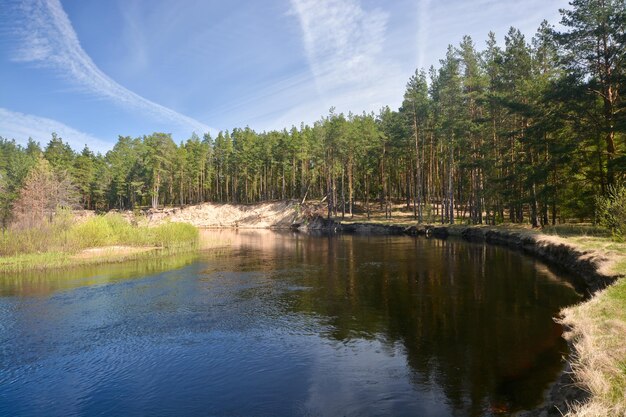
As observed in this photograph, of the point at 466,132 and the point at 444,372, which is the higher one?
the point at 466,132

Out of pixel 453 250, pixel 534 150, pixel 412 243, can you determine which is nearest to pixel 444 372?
pixel 453 250

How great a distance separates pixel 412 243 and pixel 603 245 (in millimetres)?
22869

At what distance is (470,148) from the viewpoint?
54.1 metres

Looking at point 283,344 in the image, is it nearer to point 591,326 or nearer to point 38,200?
point 591,326

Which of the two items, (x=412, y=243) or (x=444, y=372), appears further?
(x=412, y=243)

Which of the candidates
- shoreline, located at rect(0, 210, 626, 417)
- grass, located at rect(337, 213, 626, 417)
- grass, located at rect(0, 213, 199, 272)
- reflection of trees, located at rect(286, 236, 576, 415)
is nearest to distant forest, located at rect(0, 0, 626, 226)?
shoreline, located at rect(0, 210, 626, 417)

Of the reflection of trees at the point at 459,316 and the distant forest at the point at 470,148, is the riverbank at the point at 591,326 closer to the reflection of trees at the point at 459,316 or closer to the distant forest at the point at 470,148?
the reflection of trees at the point at 459,316

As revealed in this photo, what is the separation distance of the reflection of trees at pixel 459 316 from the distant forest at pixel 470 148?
13088 mm

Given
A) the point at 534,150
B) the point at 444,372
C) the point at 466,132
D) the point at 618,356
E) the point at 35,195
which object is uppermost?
the point at 466,132

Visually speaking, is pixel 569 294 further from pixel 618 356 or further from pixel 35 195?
pixel 35 195

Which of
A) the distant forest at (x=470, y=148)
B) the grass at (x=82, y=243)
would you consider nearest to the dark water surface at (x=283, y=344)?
the grass at (x=82, y=243)

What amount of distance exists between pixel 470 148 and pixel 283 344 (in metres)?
48.5

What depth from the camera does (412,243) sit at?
45.3 meters

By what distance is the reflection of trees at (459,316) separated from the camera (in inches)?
417
